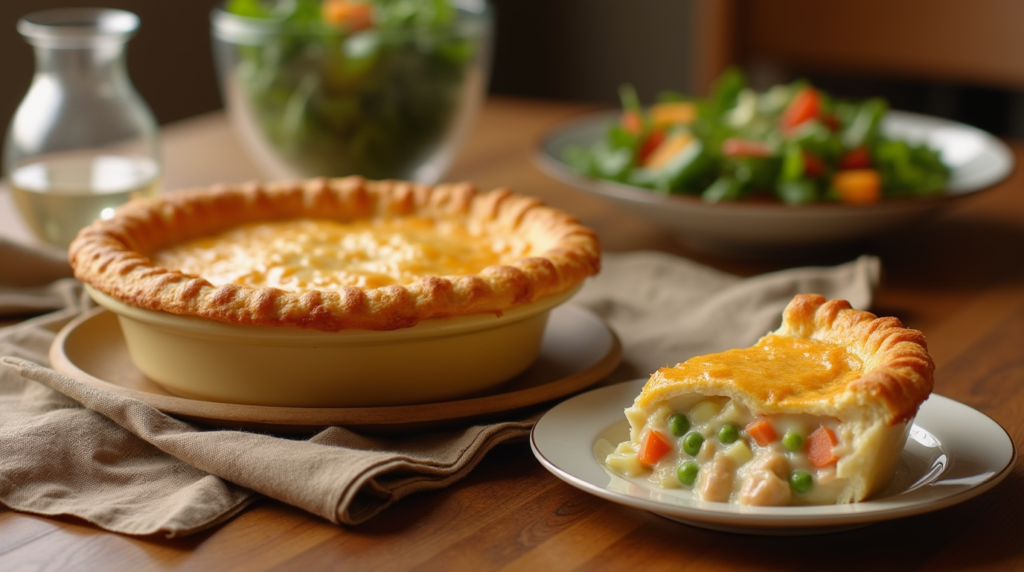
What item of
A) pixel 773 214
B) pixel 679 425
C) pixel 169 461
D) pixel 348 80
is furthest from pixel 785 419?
pixel 348 80

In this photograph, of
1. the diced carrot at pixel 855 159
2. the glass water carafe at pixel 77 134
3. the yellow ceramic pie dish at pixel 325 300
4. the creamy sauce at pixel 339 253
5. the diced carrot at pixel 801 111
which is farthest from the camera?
the diced carrot at pixel 801 111

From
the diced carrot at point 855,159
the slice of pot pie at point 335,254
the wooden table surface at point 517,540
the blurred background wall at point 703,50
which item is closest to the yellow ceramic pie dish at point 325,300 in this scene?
the slice of pot pie at point 335,254

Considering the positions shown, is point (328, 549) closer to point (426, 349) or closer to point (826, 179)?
point (426, 349)

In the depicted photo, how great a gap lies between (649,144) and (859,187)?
1.90 ft

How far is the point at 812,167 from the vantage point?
8.49 feet

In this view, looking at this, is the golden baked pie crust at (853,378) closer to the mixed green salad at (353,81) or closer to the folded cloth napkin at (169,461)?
the folded cloth napkin at (169,461)

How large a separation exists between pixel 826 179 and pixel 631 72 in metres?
4.00

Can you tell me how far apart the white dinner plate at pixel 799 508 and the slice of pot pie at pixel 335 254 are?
23 cm

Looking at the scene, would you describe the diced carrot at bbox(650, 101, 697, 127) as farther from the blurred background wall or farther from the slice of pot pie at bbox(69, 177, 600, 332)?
the blurred background wall

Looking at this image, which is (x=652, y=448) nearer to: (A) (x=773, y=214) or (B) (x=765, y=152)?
(A) (x=773, y=214)

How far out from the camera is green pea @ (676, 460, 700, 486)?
1326 millimetres

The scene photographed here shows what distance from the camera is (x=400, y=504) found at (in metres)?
1.41

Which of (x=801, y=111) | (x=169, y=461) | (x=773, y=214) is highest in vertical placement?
(x=801, y=111)

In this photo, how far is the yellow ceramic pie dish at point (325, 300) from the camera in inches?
59.5
